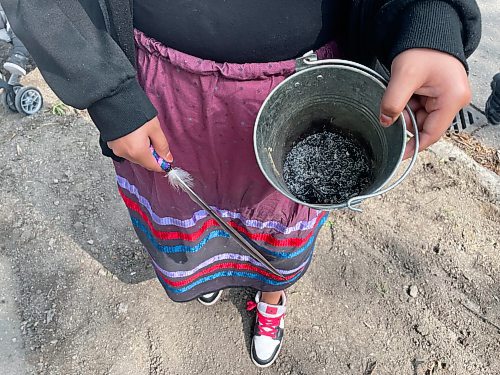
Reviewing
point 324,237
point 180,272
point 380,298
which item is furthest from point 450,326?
point 180,272

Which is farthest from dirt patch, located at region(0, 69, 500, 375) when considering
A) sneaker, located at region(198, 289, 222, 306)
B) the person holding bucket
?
→ the person holding bucket

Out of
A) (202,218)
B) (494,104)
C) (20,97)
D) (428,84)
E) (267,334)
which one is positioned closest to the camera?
(428,84)

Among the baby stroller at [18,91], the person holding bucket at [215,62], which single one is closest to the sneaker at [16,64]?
the baby stroller at [18,91]

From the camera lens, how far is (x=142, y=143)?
946 millimetres

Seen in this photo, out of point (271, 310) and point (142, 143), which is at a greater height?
point (142, 143)

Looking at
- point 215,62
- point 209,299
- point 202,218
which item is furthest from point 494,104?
point 215,62

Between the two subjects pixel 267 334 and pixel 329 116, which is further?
pixel 267 334

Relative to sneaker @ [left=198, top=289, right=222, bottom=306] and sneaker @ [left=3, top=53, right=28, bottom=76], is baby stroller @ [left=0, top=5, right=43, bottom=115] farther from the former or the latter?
sneaker @ [left=198, top=289, right=222, bottom=306]

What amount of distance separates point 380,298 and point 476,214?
552 mm

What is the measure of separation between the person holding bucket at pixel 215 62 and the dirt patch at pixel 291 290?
0.77 meters

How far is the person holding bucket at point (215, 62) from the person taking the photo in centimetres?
85

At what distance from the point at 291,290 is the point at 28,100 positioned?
142cm

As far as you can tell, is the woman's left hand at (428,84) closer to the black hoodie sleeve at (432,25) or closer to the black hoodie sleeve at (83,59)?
the black hoodie sleeve at (432,25)

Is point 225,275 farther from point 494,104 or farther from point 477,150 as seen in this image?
point 494,104
